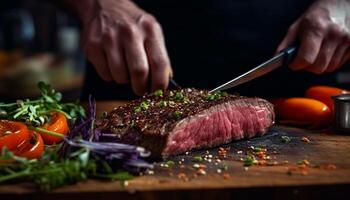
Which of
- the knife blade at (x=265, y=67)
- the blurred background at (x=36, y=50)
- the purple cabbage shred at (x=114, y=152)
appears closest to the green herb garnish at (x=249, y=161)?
the purple cabbage shred at (x=114, y=152)

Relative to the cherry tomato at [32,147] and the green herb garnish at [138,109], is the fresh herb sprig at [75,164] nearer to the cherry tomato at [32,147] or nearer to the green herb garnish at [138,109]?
the cherry tomato at [32,147]

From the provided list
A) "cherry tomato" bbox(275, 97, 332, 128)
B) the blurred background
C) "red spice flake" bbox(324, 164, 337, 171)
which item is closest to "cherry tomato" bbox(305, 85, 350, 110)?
"cherry tomato" bbox(275, 97, 332, 128)

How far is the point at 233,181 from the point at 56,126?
901 mm

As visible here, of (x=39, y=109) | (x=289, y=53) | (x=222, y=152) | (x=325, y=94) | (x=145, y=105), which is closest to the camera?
(x=222, y=152)

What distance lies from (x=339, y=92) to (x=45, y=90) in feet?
5.10

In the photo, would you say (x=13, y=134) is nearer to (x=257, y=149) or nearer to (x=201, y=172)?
(x=201, y=172)

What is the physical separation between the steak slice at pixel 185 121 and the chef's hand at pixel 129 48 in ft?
0.50

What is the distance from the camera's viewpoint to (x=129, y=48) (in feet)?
9.50

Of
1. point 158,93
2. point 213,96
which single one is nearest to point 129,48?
point 158,93

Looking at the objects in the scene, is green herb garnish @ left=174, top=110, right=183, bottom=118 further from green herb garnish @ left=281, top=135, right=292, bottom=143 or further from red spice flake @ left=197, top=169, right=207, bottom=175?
green herb garnish @ left=281, top=135, right=292, bottom=143

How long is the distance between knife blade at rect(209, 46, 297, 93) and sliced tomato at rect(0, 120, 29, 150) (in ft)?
3.25

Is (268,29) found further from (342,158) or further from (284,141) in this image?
(342,158)

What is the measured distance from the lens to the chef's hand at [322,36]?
304cm

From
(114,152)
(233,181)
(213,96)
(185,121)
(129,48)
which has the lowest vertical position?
(233,181)
